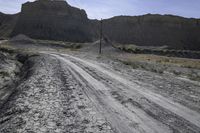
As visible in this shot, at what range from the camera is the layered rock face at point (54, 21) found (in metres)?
121

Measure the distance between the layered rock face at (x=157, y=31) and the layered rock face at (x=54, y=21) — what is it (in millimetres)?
10248

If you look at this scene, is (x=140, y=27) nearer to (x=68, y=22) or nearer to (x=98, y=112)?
Result: (x=68, y=22)

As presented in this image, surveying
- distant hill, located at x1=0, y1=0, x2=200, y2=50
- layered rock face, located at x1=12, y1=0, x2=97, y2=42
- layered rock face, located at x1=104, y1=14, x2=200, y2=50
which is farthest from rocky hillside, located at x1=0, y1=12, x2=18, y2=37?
layered rock face, located at x1=104, y1=14, x2=200, y2=50

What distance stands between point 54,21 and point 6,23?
1279 inches

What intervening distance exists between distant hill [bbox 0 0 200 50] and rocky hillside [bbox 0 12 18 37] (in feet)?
8.83

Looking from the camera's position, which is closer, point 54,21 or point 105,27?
point 54,21

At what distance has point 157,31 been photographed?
123 meters

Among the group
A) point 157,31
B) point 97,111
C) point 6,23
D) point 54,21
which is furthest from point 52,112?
point 6,23

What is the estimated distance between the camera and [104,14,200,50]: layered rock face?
121m

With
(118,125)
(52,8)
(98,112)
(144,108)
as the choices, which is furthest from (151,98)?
(52,8)

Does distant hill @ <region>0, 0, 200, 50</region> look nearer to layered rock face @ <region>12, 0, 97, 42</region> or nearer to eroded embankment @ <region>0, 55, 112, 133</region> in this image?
layered rock face @ <region>12, 0, 97, 42</region>

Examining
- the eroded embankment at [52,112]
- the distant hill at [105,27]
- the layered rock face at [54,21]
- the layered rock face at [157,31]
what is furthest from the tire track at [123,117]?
the layered rock face at [157,31]

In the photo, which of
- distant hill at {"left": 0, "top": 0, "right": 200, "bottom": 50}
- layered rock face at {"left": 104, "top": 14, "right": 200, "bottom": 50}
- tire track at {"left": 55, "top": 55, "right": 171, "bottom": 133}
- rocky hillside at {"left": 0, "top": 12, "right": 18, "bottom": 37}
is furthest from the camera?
rocky hillside at {"left": 0, "top": 12, "right": 18, "bottom": 37}

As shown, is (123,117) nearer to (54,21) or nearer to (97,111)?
(97,111)
